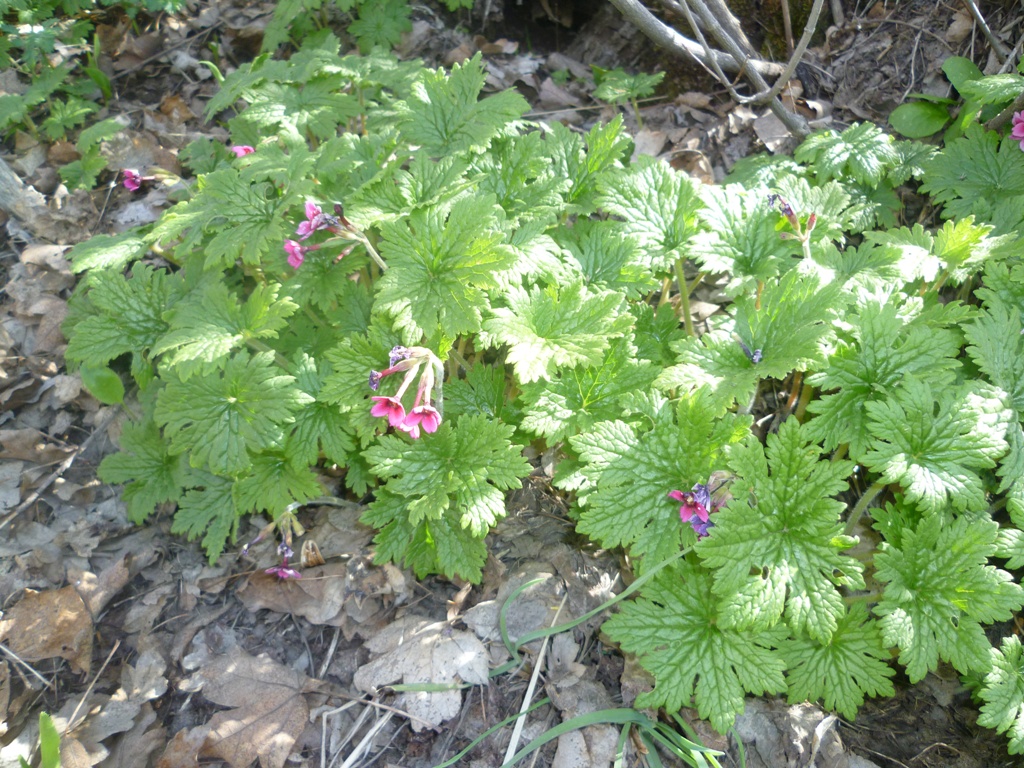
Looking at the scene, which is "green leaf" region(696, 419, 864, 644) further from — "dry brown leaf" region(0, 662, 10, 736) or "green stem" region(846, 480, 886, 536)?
"dry brown leaf" region(0, 662, 10, 736)

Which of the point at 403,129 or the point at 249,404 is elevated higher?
the point at 403,129

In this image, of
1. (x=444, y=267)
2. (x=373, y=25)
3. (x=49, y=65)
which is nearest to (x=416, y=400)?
(x=444, y=267)

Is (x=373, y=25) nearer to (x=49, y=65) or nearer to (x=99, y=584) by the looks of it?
(x=49, y=65)

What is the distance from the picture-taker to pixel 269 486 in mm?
2803

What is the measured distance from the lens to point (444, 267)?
8.21 feet

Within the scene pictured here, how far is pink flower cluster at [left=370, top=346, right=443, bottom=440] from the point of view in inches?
90.4

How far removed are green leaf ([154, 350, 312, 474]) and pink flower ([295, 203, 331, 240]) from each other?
510 mm

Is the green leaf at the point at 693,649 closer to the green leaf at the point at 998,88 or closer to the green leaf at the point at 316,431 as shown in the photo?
the green leaf at the point at 316,431

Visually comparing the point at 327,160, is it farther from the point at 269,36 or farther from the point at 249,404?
the point at 269,36

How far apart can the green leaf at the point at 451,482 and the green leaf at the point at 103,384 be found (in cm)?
161

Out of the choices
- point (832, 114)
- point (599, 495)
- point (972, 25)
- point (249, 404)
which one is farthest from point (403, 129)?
point (972, 25)

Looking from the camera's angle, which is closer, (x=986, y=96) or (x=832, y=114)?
(x=986, y=96)

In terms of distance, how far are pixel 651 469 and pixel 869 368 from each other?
2.94 ft

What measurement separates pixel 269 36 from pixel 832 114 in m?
3.67
